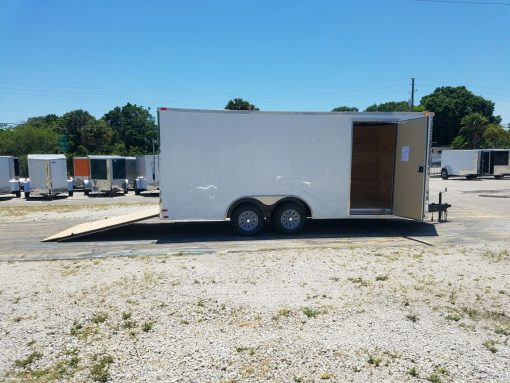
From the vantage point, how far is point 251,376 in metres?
3.42

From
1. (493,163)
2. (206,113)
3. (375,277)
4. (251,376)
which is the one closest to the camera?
(251,376)

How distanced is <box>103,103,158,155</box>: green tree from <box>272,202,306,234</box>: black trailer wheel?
68.2m

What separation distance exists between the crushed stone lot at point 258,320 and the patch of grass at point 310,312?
2 cm

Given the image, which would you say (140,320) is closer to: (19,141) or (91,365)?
(91,365)

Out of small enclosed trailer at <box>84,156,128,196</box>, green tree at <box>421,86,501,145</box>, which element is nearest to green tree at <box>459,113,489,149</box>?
green tree at <box>421,86,501,145</box>

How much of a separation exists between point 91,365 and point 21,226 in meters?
9.97

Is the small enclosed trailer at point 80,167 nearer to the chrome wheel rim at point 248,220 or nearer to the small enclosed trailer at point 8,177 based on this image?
the small enclosed trailer at point 8,177

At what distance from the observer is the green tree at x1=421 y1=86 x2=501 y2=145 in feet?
224

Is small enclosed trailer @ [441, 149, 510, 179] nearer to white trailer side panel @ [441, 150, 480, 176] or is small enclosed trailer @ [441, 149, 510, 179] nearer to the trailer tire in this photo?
white trailer side panel @ [441, 150, 480, 176]

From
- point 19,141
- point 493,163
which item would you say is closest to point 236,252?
point 493,163

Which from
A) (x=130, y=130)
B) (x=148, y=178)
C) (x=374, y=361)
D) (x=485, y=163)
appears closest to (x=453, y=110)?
(x=485, y=163)

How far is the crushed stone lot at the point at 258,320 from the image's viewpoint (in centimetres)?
355

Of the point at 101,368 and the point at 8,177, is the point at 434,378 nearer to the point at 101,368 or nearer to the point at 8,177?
the point at 101,368

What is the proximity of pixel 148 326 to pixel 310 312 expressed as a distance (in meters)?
A: 1.89
